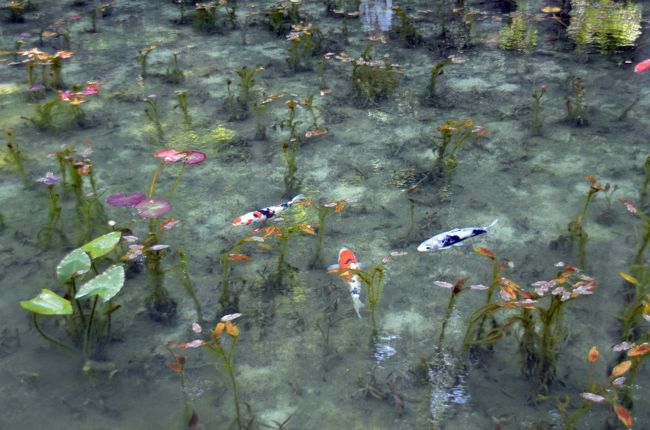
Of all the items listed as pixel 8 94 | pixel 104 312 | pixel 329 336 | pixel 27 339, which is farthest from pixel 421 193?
pixel 8 94

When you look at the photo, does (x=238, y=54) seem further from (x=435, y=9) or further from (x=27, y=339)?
(x=27, y=339)

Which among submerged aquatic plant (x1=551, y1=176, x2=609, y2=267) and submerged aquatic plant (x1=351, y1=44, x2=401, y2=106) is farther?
submerged aquatic plant (x1=351, y1=44, x2=401, y2=106)

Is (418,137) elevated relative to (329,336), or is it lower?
elevated

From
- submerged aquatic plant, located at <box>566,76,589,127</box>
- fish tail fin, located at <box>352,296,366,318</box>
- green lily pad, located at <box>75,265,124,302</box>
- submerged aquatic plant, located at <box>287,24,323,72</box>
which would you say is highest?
submerged aquatic plant, located at <box>287,24,323,72</box>

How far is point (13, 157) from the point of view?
13.5ft

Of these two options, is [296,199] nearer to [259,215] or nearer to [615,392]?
[259,215]

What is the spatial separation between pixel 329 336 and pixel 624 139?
2734 millimetres

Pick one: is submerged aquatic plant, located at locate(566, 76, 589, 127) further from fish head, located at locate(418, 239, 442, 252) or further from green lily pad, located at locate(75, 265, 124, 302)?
green lily pad, located at locate(75, 265, 124, 302)

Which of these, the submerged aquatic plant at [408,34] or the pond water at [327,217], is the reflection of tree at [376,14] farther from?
the submerged aquatic plant at [408,34]

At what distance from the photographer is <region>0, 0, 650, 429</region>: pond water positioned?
2625mm

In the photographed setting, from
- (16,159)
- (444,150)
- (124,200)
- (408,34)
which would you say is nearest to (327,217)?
(444,150)

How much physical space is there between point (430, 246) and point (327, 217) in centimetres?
66

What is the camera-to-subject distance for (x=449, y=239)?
338cm

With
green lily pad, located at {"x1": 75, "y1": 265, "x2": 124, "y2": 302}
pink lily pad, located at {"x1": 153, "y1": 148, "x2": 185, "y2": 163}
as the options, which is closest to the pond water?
green lily pad, located at {"x1": 75, "y1": 265, "x2": 124, "y2": 302}
